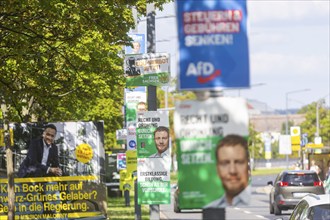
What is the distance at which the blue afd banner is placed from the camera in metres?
8.80

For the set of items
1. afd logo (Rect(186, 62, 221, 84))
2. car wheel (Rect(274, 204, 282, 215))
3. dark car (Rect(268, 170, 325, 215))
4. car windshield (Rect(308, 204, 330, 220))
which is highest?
afd logo (Rect(186, 62, 221, 84))

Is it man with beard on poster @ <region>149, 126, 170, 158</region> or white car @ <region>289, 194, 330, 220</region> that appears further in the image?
man with beard on poster @ <region>149, 126, 170, 158</region>

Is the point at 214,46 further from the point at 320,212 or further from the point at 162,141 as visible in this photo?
the point at 162,141

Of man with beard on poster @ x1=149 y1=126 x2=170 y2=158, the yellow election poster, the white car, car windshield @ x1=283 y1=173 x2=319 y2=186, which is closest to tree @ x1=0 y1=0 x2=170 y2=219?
the yellow election poster

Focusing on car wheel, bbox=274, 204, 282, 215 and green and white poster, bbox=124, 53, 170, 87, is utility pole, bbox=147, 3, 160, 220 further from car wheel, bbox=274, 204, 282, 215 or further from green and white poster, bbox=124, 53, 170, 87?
car wheel, bbox=274, 204, 282, 215

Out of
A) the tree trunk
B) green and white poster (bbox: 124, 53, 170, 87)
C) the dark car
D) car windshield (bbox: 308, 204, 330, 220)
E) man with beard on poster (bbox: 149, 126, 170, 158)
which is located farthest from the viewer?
the dark car

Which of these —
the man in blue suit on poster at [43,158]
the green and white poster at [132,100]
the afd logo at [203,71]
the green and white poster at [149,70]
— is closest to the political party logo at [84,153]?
the man in blue suit on poster at [43,158]

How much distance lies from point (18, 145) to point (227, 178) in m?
15.6

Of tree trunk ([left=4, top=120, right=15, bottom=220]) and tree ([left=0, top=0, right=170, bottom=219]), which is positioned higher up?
tree ([left=0, top=0, right=170, bottom=219])

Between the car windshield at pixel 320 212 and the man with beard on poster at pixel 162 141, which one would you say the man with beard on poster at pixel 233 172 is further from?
the man with beard on poster at pixel 162 141

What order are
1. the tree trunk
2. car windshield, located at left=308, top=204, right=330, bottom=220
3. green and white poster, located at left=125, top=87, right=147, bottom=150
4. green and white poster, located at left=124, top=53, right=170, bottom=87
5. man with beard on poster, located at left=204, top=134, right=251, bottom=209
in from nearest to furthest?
1. man with beard on poster, located at left=204, top=134, right=251, bottom=209
2. car windshield, located at left=308, top=204, right=330, bottom=220
3. green and white poster, located at left=124, top=53, right=170, bottom=87
4. the tree trunk
5. green and white poster, located at left=125, top=87, right=147, bottom=150

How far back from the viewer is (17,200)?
2411 centimetres

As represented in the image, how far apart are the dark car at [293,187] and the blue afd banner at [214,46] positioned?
31.4m

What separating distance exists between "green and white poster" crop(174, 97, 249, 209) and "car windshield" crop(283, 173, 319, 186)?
31753mm
